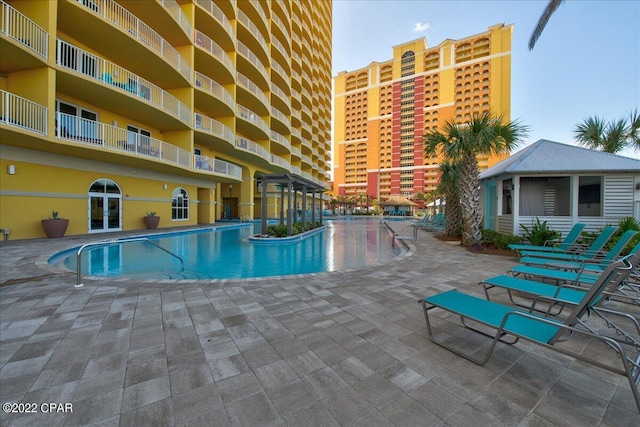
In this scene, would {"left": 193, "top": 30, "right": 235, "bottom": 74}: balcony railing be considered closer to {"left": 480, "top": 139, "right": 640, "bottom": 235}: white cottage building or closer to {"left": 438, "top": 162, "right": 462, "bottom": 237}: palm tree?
{"left": 438, "top": 162, "right": 462, "bottom": 237}: palm tree

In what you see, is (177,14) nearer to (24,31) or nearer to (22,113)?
(24,31)

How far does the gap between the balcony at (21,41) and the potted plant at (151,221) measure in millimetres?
7961

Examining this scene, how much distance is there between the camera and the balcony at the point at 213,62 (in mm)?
15625

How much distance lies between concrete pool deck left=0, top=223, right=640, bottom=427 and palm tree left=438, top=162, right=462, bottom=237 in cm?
1069

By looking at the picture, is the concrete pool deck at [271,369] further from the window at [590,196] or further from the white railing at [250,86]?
the white railing at [250,86]

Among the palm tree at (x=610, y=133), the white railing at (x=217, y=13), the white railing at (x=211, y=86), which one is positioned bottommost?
the palm tree at (x=610, y=133)

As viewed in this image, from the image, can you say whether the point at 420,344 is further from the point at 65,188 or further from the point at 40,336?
the point at 65,188

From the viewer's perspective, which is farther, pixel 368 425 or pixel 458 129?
pixel 458 129

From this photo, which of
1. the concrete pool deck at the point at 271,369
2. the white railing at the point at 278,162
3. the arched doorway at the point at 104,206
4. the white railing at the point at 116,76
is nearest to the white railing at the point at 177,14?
the white railing at the point at 116,76

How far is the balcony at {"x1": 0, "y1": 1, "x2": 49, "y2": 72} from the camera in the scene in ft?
27.1

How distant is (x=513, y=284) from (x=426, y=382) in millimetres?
2290

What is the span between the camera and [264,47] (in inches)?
869

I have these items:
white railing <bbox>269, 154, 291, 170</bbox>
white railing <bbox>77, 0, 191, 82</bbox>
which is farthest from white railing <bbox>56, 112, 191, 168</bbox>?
white railing <bbox>269, 154, 291, 170</bbox>

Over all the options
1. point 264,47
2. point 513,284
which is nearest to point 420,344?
point 513,284
